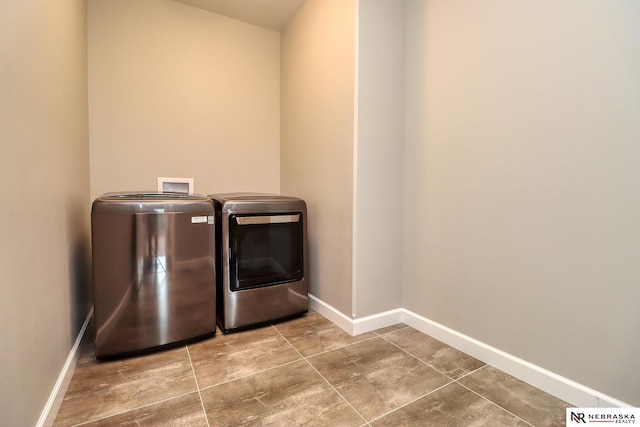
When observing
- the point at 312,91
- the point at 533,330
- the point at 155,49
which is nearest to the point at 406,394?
the point at 533,330

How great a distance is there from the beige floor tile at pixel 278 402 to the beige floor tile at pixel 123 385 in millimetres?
174

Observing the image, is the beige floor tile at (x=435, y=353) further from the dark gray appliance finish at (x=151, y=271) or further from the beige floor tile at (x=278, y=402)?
the dark gray appliance finish at (x=151, y=271)

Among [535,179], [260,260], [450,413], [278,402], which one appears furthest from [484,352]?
[260,260]

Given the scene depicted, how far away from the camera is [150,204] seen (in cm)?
138

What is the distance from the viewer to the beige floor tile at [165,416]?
0.96 meters

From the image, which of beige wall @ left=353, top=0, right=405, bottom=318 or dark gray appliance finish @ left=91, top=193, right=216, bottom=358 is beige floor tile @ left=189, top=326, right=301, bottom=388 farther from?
beige wall @ left=353, top=0, right=405, bottom=318

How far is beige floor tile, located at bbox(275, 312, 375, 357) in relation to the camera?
1.49 m

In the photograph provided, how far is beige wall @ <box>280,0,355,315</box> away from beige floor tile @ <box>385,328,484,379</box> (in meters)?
0.34

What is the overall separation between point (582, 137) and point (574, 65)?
269 mm

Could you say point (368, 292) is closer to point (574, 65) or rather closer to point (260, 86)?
point (574, 65)

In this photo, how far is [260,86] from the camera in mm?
2432

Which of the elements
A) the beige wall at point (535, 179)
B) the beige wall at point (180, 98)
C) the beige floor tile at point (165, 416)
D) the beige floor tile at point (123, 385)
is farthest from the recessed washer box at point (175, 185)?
the beige wall at point (535, 179)

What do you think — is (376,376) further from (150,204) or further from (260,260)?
(150,204)

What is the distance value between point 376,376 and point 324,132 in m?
1.43
